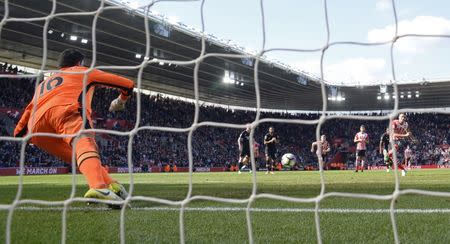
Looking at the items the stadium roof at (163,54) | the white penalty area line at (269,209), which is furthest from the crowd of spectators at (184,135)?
the white penalty area line at (269,209)

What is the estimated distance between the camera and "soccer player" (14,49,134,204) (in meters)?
4.04

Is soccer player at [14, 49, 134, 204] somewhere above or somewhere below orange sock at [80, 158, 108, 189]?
above

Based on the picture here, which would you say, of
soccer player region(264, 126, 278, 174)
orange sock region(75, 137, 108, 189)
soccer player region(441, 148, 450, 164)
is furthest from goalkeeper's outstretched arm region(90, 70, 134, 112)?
soccer player region(441, 148, 450, 164)

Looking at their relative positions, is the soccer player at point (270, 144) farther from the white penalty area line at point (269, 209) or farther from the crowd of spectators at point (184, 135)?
the white penalty area line at point (269, 209)

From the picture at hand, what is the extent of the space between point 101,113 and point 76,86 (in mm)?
20878

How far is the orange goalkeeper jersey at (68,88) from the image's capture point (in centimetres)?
428

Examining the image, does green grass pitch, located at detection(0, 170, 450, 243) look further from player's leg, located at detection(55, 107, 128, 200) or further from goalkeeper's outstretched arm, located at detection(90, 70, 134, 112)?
goalkeeper's outstretched arm, located at detection(90, 70, 134, 112)

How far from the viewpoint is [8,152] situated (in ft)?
68.8

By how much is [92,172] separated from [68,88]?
2.69 ft

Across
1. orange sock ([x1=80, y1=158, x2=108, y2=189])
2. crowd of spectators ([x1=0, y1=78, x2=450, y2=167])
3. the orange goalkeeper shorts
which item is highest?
crowd of spectators ([x1=0, y1=78, x2=450, y2=167])

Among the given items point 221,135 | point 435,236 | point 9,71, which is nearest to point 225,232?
point 435,236

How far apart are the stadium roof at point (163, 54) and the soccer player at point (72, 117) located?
10829 millimetres

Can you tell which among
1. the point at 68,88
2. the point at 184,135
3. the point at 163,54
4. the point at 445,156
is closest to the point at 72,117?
the point at 68,88

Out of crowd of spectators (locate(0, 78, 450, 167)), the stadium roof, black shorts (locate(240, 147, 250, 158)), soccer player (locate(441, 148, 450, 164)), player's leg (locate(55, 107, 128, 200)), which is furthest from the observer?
soccer player (locate(441, 148, 450, 164))
